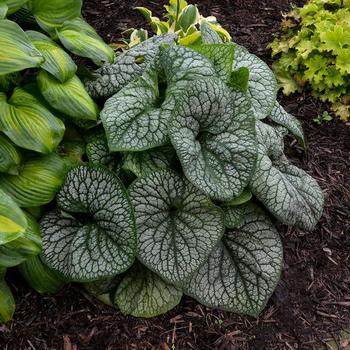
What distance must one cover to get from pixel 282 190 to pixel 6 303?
126cm

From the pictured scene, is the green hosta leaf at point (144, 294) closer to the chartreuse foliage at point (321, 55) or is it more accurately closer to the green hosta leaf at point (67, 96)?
the green hosta leaf at point (67, 96)

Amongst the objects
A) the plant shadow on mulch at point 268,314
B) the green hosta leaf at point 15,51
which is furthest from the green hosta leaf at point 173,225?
the green hosta leaf at point 15,51

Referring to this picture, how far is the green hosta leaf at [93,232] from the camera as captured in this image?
2244mm

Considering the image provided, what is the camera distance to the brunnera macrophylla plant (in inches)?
89.7

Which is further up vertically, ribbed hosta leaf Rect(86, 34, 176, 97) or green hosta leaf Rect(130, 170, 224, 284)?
ribbed hosta leaf Rect(86, 34, 176, 97)

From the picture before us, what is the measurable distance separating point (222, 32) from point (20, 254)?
5.61 ft

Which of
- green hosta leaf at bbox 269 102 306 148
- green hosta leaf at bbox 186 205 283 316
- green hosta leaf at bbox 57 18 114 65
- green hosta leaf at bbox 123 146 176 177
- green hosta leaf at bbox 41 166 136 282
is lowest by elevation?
green hosta leaf at bbox 186 205 283 316

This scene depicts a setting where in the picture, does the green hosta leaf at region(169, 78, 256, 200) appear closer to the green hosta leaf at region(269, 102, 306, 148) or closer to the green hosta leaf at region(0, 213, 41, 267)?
the green hosta leaf at region(269, 102, 306, 148)

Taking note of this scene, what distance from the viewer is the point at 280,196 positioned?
8.09 ft

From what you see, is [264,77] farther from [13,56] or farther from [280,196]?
[13,56]

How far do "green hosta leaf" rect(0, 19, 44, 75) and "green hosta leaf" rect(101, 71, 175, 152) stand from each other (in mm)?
381

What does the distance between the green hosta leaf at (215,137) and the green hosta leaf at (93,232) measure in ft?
1.03

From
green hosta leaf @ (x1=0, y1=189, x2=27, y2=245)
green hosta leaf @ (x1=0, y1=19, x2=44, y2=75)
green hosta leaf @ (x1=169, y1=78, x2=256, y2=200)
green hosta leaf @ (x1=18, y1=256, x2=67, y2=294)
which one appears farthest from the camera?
→ green hosta leaf @ (x1=18, y1=256, x2=67, y2=294)

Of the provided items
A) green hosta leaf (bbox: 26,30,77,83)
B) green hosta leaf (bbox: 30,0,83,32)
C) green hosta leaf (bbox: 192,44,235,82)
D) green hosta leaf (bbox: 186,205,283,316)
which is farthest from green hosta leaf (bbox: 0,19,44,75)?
green hosta leaf (bbox: 186,205,283,316)
